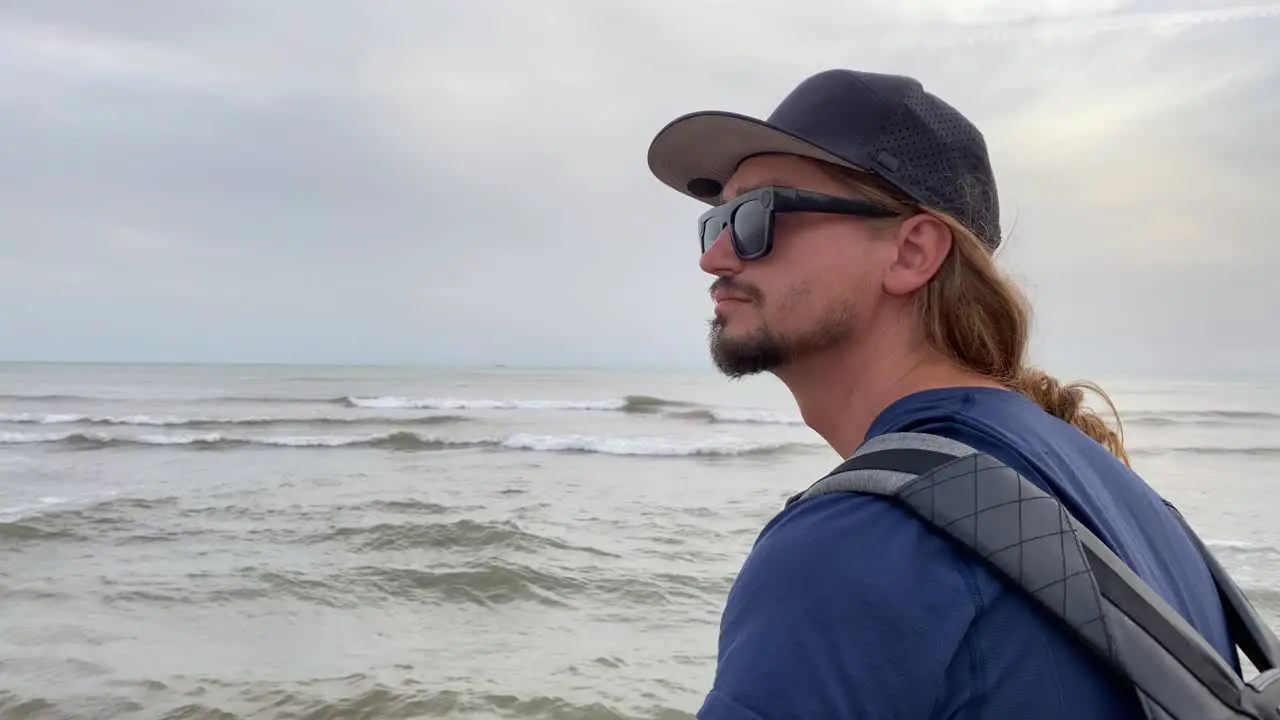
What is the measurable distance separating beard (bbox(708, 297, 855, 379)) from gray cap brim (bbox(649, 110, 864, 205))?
304 millimetres

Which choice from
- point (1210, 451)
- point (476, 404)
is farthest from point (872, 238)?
point (476, 404)

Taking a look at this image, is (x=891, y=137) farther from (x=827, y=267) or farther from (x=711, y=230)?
(x=711, y=230)

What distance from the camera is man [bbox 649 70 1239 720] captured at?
106 centimetres

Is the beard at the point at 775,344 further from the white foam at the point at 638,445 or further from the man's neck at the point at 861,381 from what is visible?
the white foam at the point at 638,445

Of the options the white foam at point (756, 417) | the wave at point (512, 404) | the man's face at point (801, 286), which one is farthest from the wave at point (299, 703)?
the wave at point (512, 404)

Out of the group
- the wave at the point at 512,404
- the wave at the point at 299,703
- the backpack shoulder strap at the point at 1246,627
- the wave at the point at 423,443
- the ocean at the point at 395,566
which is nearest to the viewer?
the backpack shoulder strap at the point at 1246,627

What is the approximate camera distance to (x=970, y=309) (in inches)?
67.3

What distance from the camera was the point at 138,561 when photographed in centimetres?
857

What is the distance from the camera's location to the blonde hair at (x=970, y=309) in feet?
5.55

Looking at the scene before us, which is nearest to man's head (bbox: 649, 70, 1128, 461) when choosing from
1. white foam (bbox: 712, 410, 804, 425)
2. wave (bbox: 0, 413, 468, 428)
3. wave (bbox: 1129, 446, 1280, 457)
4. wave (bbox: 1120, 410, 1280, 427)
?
wave (bbox: 1129, 446, 1280, 457)

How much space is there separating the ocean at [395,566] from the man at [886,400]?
395cm

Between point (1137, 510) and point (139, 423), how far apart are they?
2881 centimetres

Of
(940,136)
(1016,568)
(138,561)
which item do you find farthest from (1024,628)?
(138,561)

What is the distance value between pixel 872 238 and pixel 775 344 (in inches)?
11.2
